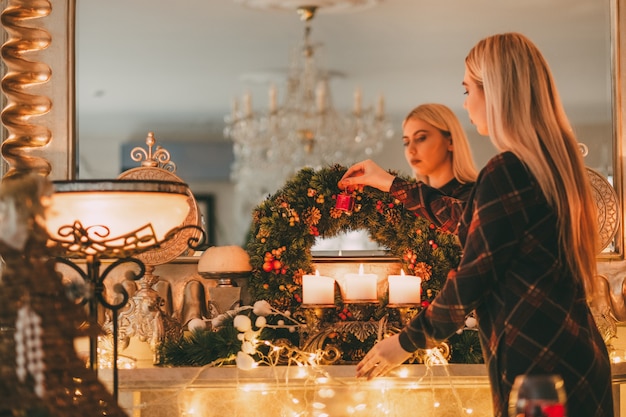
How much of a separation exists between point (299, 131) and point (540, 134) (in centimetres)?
118

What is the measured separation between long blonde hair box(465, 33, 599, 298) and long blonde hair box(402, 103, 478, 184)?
0.69m

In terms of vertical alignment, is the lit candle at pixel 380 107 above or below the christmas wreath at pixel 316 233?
above

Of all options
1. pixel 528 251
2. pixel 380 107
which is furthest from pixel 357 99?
pixel 528 251

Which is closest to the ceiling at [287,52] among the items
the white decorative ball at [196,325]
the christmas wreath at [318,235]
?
the christmas wreath at [318,235]

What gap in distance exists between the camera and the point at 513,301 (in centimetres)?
167

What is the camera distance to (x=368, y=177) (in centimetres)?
229

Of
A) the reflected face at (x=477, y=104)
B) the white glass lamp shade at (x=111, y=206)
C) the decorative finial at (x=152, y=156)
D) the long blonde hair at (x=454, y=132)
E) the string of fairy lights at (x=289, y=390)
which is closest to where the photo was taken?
the white glass lamp shade at (x=111, y=206)

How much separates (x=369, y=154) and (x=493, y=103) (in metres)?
0.95

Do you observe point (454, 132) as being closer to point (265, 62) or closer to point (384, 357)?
point (265, 62)

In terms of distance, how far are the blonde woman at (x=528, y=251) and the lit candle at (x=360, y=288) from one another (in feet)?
1.63

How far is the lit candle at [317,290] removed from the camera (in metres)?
2.21

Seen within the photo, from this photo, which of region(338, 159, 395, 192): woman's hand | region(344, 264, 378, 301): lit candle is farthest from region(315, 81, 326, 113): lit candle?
region(344, 264, 378, 301): lit candle

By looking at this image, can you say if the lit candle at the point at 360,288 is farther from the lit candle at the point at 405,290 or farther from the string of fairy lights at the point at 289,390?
the string of fairy lights at the point at 289,390

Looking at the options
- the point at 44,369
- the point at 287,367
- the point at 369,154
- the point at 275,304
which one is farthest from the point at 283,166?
the point at 44,369
